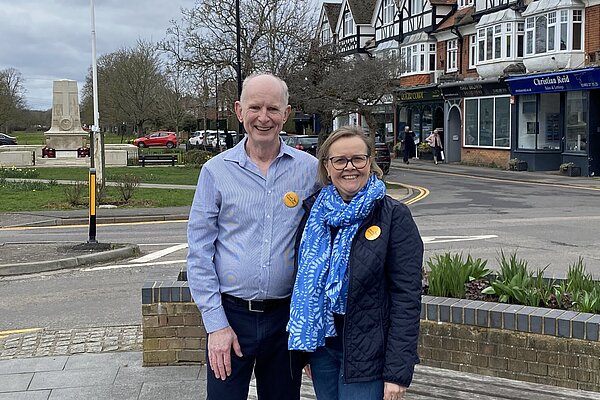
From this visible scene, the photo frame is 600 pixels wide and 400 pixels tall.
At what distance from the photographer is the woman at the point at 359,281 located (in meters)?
2.93

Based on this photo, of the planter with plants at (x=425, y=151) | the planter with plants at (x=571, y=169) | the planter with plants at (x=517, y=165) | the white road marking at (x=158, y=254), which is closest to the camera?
the white road marking at (x=158, y=254)

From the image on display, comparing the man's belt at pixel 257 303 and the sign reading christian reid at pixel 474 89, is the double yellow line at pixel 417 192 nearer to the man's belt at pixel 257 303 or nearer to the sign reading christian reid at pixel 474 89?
the sign reading christian reid at pixel 474 89

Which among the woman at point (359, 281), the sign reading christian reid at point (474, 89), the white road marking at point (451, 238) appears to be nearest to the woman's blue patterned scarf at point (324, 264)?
the woman at point (359, 281)

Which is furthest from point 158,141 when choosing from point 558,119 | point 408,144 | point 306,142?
point 558,119

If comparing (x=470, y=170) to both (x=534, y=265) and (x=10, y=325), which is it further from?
(x=10, y=325)

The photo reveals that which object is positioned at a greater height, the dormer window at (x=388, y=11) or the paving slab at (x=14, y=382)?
the dormer window at (x=388, y=11)

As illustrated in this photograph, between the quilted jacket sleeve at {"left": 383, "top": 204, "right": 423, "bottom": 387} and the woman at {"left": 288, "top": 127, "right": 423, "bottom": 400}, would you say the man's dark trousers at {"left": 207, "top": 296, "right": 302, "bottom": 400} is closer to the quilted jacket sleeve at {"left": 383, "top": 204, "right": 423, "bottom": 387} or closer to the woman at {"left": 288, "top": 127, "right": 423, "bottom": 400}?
the woman at {"left": 288, "top": 127, "right": 423, "bottom": 400}

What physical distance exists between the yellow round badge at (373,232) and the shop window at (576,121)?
93.1 ft

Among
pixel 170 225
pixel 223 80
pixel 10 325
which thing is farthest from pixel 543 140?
pixel 10 325

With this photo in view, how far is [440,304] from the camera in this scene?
5004 mm

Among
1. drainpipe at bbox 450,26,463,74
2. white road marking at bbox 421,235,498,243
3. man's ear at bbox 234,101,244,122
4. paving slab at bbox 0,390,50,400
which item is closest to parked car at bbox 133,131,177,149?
drainpipe at bbox 450,26,463,74

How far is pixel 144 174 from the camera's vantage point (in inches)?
1215

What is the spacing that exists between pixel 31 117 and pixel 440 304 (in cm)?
10829

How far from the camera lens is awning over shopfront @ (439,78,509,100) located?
34.8m
